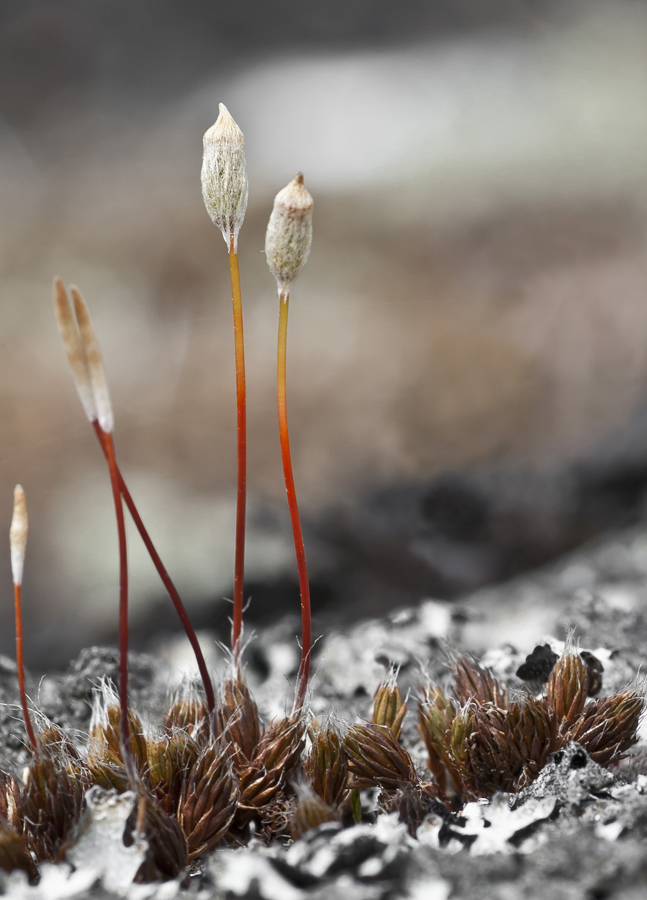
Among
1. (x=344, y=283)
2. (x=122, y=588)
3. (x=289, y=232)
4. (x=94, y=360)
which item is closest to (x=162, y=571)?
(x=122, y=588)

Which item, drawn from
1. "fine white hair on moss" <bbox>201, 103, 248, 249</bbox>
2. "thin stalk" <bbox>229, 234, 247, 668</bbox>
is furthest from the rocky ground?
"fine white hair on moss" <bbox>201, 103, 248, 249</bbox>

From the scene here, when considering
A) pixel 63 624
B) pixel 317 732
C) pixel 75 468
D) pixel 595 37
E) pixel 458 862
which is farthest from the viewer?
pixel 595 37

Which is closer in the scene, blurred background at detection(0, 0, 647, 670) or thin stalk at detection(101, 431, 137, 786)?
thin stalk at detection(101, 431, 137, 786)

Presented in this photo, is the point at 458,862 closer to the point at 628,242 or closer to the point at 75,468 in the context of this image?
the point at 75,468

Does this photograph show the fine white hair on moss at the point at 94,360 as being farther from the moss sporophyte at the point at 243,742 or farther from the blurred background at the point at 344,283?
the blurred background at the point at 344,283

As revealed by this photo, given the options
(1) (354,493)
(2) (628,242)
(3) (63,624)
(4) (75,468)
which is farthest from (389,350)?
(3) (63,624)

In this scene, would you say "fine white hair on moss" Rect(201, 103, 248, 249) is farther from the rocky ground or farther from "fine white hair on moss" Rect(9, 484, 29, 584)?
the rocky ground
